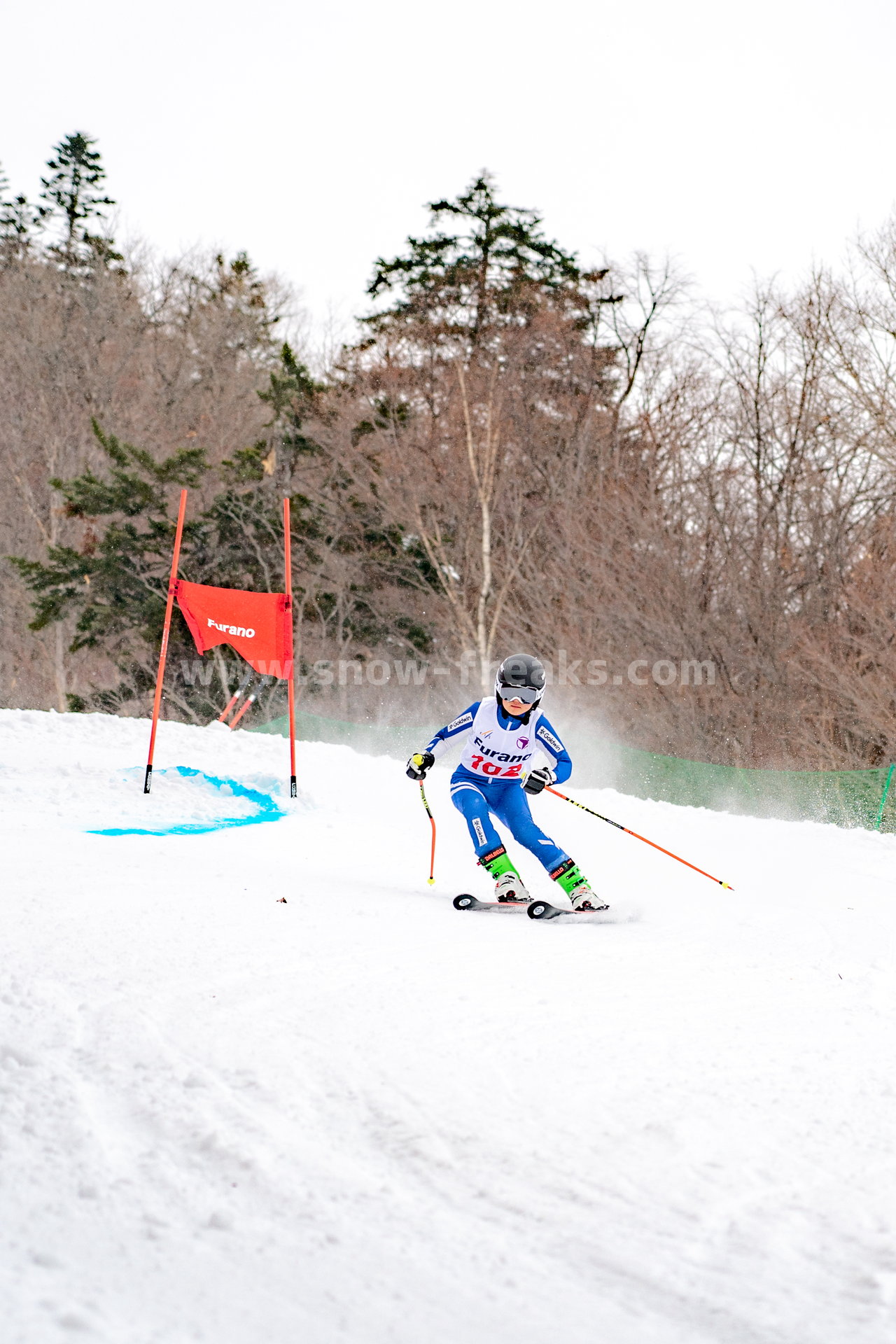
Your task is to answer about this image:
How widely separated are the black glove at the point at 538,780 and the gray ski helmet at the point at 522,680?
42cm

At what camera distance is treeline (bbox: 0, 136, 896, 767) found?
20.7m

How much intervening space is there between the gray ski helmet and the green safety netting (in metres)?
7.25

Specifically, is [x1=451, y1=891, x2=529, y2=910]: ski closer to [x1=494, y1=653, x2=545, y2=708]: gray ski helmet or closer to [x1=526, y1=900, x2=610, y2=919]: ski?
[x1=526, y1=900, x2=610, y2=919]: ski

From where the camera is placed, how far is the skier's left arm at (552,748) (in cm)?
705

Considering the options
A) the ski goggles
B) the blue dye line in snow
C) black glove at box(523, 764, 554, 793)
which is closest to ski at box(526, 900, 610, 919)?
black glove at box(523, 764, 554, 793)

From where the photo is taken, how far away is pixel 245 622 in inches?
410

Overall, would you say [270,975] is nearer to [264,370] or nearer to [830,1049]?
[830,1049]

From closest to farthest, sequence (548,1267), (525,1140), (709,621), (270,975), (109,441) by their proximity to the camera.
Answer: (548,1267), (525,1140), (270,975), (709,621), (109,441)

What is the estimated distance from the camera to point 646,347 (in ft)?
85.3

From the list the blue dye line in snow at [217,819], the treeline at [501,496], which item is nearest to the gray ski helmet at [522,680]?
the blue dye line in snow at [217,819]

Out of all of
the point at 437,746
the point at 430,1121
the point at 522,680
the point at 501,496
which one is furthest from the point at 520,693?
the point at 501,496

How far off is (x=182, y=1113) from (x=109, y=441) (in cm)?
2306

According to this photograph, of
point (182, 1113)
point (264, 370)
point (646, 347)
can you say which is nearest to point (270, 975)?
point (182, 1113)

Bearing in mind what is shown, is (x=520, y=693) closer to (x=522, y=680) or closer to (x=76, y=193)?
(x=522, y=680)
